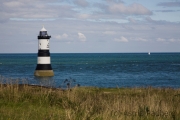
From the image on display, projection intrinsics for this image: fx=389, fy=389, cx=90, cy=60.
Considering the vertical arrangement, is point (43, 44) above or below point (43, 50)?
above

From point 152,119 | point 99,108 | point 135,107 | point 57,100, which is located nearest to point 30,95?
point 57,100

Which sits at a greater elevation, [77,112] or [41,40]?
[41,40]

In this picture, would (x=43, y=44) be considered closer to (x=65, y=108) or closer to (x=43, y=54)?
(x=43, y=54)

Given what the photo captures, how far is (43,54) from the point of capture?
52.1 metres

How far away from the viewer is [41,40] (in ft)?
170

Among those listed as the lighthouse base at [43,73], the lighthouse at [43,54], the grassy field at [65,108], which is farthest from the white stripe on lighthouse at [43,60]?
the grassy field at [65,108]

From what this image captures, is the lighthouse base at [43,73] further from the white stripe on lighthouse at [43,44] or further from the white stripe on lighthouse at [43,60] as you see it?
the white stripe on lighthouse at [43,44]

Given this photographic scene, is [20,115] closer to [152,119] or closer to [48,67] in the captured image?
[152,119]

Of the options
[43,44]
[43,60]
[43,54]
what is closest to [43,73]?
[43,60]

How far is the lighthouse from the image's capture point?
51.9m

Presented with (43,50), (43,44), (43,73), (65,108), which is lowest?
(43,73)

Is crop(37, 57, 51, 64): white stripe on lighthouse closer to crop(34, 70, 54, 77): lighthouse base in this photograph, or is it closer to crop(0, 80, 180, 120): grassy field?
crop(34, 70, 54, 77): lighthouse base

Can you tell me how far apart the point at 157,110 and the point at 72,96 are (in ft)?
12.2

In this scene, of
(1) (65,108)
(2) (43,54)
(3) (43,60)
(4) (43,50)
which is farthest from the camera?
(3) (43,60)
